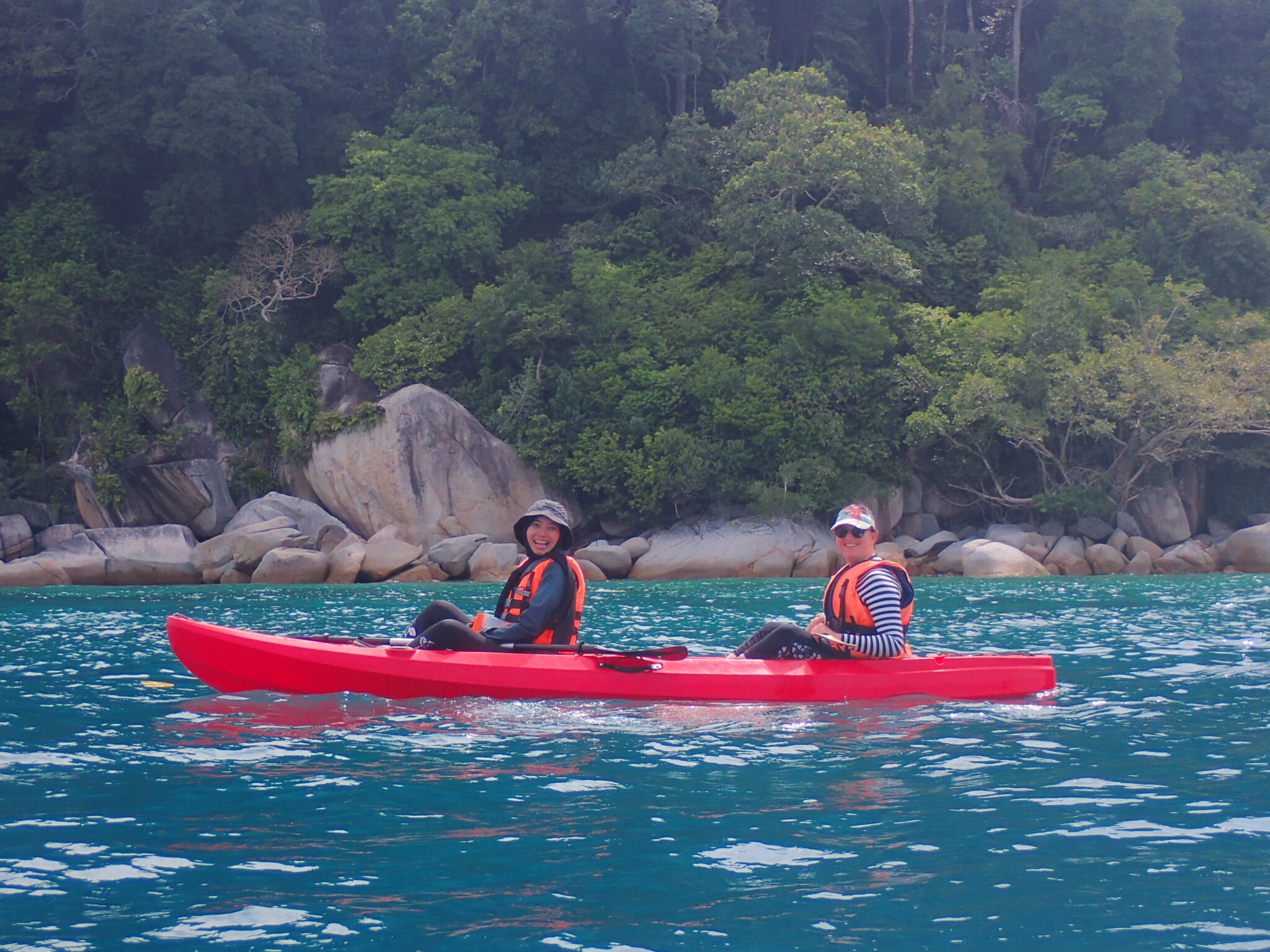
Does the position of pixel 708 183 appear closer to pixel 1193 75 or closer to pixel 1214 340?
pixel 1214 340

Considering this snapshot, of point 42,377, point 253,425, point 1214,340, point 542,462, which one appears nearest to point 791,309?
Result: point 542,462

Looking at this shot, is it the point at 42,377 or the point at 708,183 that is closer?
the point at 42,377

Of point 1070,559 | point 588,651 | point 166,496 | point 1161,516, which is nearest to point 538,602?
point 588,651

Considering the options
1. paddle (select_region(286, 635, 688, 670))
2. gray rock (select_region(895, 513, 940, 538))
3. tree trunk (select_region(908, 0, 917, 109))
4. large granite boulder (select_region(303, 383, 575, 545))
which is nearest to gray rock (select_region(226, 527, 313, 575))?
large granite boulder (select_region(303, 383, 575, 545))

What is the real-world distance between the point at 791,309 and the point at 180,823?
22.2 meters

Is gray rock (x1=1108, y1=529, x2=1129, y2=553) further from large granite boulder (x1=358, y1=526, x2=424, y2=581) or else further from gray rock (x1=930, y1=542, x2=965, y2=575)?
large granite boulder (x1=358, y1=526, x2=424, y2=581)

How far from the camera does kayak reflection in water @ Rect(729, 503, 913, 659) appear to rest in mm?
6723

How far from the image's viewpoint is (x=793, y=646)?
23.2ft

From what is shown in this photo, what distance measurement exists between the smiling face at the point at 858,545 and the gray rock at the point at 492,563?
14579 mm

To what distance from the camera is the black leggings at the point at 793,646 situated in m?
7.04

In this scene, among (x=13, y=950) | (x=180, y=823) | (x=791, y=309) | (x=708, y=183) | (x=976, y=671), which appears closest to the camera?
(x=13, y=950)

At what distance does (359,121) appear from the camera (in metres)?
29.3

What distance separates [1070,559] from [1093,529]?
2.33 m

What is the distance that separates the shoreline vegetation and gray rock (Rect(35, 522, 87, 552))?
7cm
